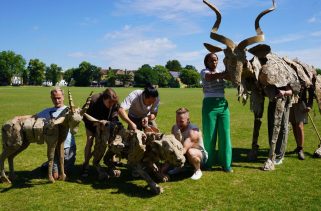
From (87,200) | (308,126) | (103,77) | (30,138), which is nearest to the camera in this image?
(87,200)

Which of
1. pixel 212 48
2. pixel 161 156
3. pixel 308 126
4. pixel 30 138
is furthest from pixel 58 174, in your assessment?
pixel 308 126

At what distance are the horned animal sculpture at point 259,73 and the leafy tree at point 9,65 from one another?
128m

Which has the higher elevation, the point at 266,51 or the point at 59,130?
the point at 266,51

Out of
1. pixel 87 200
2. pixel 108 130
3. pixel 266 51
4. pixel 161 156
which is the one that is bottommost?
pixel 87 200

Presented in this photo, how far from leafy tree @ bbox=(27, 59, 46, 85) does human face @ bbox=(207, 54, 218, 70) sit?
418 feet

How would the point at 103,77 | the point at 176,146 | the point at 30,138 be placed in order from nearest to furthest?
the point at 176,146, the point at 30,138, the point at 103,77

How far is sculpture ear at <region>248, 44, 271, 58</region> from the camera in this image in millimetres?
7691

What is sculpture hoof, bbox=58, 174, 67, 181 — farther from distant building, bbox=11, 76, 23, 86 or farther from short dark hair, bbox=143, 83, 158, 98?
distant building, bbox=11, 76, 23, 86

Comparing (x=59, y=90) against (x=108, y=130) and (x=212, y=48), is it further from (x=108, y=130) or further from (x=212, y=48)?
(x=212, y=48)

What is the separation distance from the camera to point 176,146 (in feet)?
21.0

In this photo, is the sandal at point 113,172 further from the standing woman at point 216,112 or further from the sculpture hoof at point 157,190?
the standing woman at point 216,112

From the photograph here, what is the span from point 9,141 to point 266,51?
592 cm

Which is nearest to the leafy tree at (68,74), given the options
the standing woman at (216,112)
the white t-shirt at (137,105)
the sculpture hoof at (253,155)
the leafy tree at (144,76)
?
the leafy tree at (144,76)

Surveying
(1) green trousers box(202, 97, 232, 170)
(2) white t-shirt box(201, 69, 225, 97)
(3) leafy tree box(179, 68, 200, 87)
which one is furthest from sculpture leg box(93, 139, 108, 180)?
(3) leafy tree box(179, 68, 200, 87)
